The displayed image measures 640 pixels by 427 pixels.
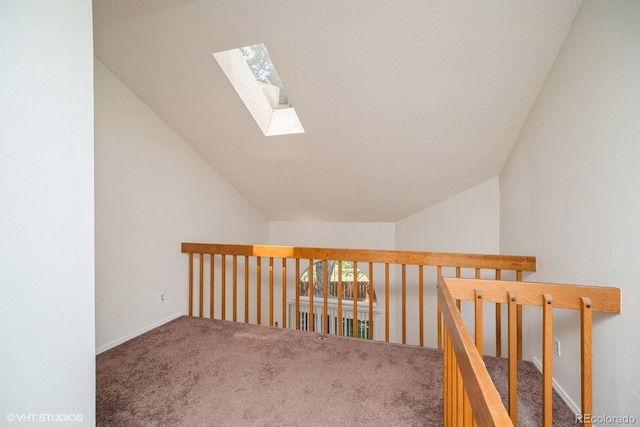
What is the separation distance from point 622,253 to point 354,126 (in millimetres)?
2063

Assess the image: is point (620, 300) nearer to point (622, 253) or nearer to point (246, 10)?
point (622, 253)

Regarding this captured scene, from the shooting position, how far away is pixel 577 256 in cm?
167

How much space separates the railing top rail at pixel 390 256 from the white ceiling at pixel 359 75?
3.61ft

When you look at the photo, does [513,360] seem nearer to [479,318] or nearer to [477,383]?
[479,318]

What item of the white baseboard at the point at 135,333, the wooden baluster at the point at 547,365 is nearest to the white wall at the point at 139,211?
the white baseboard at the point at 135,333

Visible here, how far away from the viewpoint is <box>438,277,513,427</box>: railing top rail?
1.94 feet

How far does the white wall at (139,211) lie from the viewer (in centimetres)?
240

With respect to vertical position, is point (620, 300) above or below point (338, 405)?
above

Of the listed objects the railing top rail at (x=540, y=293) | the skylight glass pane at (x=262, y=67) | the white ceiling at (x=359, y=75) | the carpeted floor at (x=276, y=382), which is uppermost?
the skylight glass pane at (x=262, y=67)

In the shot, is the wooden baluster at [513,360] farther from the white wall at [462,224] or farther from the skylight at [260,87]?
the skylight at [260,87]

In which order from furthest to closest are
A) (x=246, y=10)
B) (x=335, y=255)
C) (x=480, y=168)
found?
(x=480, y=168) → (x=335, y=255) → (x=246, y=10)

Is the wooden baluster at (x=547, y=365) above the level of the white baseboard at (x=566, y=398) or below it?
above

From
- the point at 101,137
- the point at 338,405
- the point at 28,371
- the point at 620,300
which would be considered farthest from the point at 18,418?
the point at 620,300

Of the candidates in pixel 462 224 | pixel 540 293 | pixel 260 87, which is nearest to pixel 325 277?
pixel 540 293
